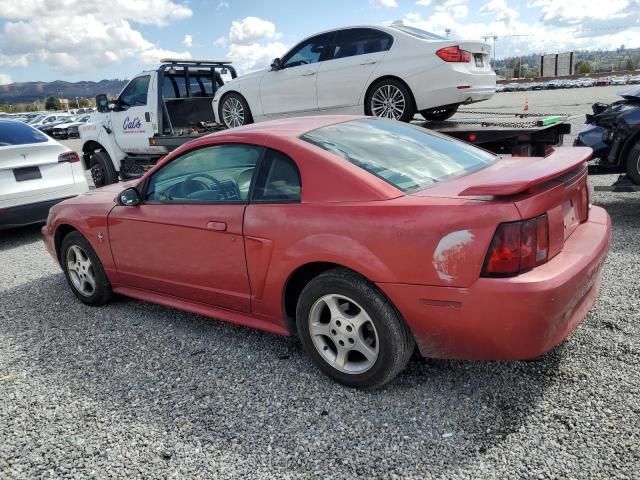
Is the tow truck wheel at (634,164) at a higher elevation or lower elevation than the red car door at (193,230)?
lower

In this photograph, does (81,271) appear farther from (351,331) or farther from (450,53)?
(450,53)

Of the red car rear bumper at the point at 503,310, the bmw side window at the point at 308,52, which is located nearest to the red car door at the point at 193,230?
the red car rear bumper at the point at 503,310

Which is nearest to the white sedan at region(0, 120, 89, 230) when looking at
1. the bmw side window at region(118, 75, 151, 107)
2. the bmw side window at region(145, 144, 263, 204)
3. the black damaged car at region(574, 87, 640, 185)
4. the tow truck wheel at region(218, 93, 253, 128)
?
the bmw side window at region(118, 75, 151, 107)

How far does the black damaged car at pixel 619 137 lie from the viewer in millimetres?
6184


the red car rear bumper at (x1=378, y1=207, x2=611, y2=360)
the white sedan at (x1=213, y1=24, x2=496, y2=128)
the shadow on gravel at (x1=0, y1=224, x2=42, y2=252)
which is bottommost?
the shadow on gravel at (x1=0, y1=224, x2=42, y2=252)

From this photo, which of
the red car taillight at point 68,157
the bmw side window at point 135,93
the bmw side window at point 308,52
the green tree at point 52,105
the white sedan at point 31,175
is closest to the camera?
the white sedan at point 31,175

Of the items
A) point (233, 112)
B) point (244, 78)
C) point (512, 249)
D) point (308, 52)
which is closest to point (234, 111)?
point (233, 112)

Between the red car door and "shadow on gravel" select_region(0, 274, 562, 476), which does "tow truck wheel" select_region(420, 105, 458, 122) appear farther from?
"shadow on gravel" select_region(0, 274, 562, 476)

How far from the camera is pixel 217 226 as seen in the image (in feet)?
11.2

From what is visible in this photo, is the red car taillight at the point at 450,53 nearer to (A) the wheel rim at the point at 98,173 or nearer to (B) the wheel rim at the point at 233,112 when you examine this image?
(B) the wheel rim at the point at 233,112

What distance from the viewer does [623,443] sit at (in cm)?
242

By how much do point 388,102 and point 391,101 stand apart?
46mm

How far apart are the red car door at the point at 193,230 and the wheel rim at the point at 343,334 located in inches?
22.0

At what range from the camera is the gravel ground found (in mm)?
2461
